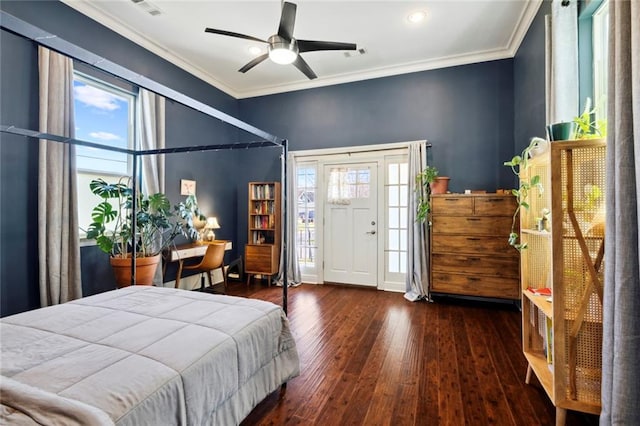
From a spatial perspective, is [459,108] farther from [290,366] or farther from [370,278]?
[290,366]

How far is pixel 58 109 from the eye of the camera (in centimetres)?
274

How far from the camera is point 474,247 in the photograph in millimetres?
3592

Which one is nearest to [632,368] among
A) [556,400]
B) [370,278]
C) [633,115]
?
[556,400]

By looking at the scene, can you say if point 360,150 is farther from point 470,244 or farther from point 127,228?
point 127,228

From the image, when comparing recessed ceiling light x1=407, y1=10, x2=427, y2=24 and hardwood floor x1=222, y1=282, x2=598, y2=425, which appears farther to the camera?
recessed ceiling light x1=407, y1=10, x2=427, y2=24

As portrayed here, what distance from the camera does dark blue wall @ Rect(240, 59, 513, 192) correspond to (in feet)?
12.9

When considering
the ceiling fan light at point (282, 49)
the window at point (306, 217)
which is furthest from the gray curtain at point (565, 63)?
the window at point (306, 217)

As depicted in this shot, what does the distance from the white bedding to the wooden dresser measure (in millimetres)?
A: 2563

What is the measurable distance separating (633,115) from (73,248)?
13.2 feet

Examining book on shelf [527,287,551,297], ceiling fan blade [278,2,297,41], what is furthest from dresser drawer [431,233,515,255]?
ceiling fan blade [278,2,297,41]

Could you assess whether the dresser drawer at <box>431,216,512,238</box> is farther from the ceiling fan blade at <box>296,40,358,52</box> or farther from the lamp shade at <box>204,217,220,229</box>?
the lamp shade at <box>204,217,220,229</box>

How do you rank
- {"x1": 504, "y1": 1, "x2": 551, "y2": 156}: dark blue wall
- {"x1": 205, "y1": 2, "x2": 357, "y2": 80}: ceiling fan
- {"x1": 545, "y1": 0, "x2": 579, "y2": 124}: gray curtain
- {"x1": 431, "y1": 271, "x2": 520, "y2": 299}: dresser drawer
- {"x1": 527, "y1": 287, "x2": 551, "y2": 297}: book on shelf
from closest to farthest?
{"x1": 527, "y1": 287, "x2": 551, "y2": 297}: book on shelf → {"x1": 545, "y1": 0, "x2": 579, "y2": 124}: gray curtain → {"x1": 205, "y1": 2, "x2": 357, "y2": 80}: ceiling fan → {"x1": 504, "y1": 1, "x2": 551, "y2": 156}: dark blue wall → {"x1": 431, "y1": 271, "x2": 520, "y2": 299}: dresser drawer

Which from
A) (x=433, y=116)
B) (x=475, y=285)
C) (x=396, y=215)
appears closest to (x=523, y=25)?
(x=433, y=116)

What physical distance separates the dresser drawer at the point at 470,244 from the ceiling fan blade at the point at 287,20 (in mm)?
2811
